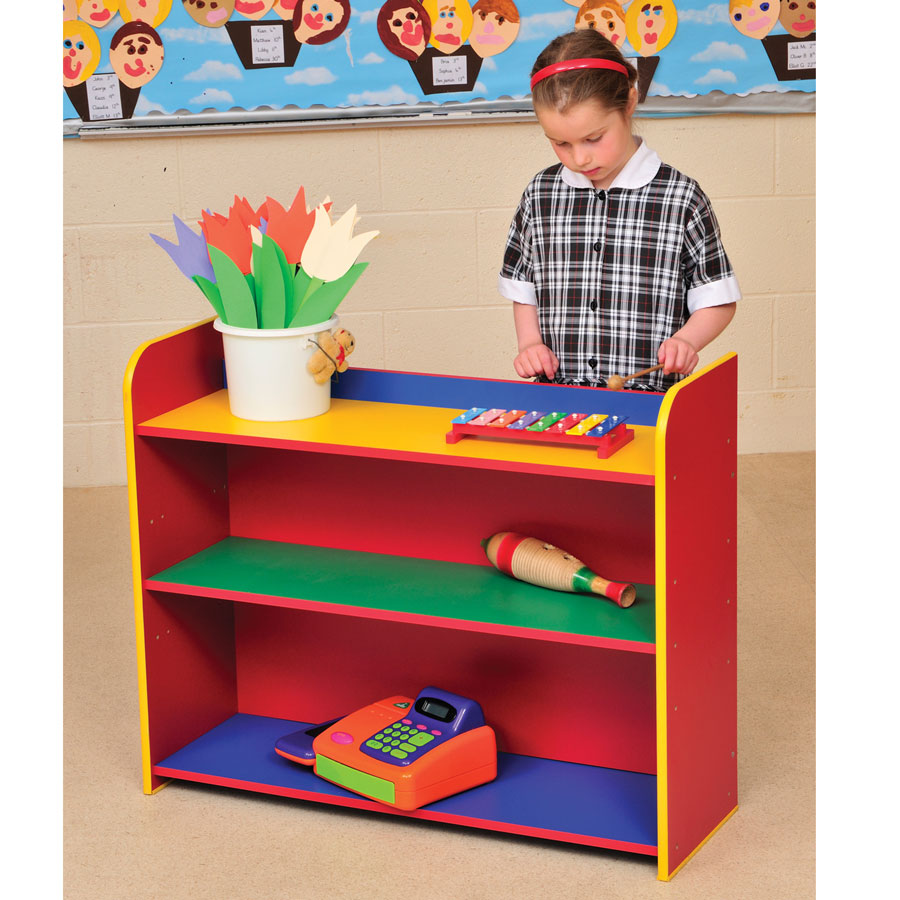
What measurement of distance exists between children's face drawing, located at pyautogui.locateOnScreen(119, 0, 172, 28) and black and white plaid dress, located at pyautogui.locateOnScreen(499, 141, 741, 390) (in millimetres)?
1792

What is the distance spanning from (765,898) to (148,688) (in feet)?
3.59

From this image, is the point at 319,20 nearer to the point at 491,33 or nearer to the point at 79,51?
the point at 491,33

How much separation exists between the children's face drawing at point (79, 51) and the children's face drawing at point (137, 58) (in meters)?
0.05

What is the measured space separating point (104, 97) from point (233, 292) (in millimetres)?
1992

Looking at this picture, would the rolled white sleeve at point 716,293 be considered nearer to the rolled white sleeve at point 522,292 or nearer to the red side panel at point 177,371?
the rolled white sleeve at point 522,292

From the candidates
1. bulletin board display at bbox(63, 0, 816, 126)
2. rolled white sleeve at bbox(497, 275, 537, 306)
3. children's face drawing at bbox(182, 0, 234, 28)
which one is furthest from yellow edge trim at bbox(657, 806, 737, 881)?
children's face drawing at bbox(182, 0, 234, 28)

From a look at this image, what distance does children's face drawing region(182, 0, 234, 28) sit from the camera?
371cm

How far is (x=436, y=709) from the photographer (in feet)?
7.24

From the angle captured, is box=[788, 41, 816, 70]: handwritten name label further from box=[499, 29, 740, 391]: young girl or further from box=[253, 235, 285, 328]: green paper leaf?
→ box=[253, 235, 285, 328]: green paper leaf

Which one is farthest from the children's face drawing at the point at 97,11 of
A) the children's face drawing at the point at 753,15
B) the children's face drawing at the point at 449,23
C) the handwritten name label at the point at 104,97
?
the children's face drawing at the point at 753,15

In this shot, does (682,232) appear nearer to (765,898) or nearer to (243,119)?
(765,898)

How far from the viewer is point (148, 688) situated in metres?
2.26

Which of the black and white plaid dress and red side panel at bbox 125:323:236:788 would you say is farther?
the black and white plaid dress

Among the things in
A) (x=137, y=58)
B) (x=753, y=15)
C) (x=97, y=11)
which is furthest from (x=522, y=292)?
(x=97, y=11)
